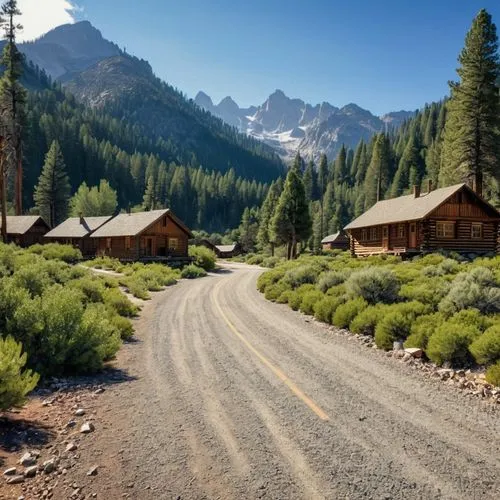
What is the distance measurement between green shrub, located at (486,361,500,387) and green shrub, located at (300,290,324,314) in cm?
954

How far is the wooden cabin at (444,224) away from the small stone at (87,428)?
3212 centimetres

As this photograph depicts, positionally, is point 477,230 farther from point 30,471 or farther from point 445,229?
point 30,471

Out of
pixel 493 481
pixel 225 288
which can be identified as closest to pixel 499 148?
pixel 225 288

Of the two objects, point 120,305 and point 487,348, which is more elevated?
point 487,348

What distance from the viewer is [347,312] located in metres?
14.9

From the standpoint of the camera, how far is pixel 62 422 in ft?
22.6

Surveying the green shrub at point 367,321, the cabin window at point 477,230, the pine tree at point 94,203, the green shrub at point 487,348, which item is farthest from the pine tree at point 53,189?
the green shrub at point 487,348

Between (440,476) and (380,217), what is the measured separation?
3773cm

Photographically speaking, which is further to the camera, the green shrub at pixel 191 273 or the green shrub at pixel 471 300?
the green shrub at pixel 191 273

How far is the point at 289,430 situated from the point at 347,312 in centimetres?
902

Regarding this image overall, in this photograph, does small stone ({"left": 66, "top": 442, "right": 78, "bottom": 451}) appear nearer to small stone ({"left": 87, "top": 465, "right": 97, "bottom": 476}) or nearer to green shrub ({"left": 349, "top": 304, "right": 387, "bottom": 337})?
small stone ({"left": 87, "top": 465, "right": 97, "bottom": 476})

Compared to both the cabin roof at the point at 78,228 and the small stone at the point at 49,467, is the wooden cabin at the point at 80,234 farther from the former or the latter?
the small stone at the point at 49,467

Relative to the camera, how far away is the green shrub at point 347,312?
14.7 meters

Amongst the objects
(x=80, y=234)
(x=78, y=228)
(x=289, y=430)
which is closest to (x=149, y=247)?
(x=80, y=234)
